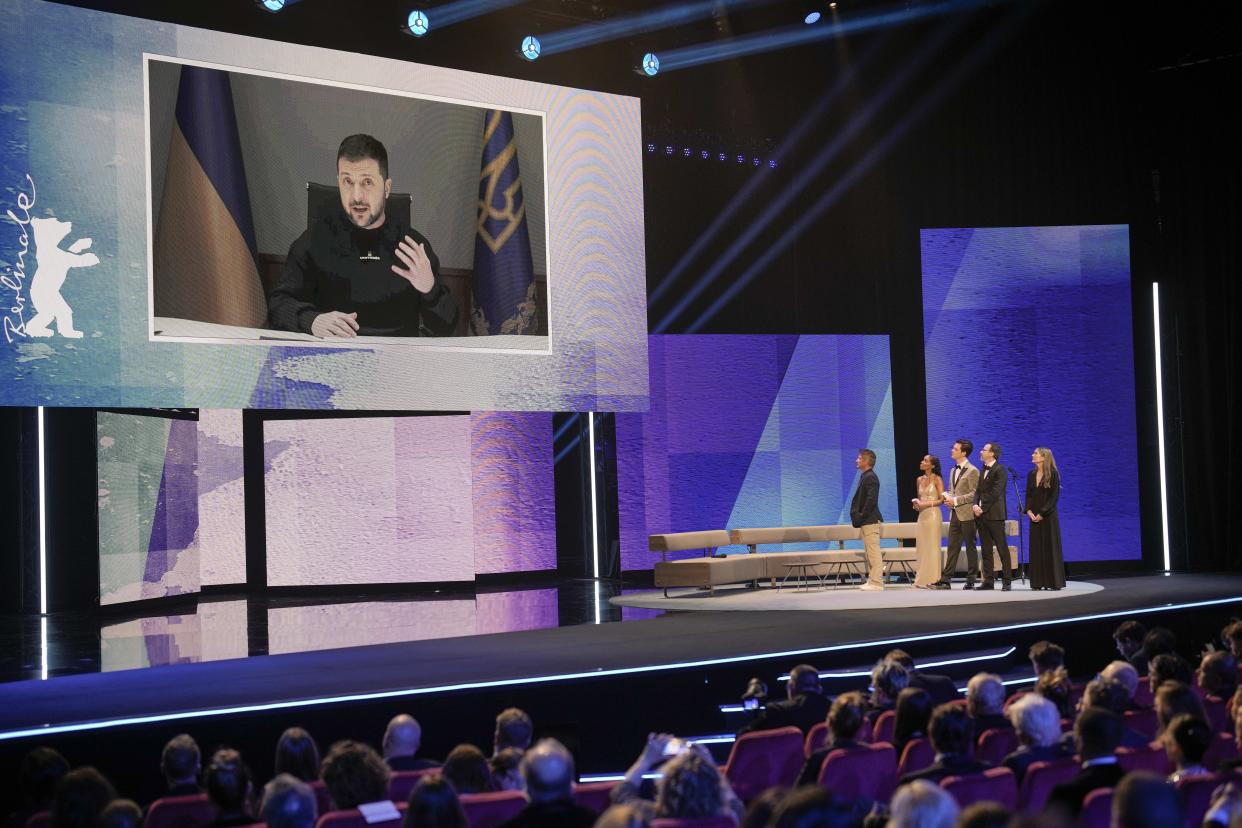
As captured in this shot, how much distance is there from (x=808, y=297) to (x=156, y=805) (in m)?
12.5

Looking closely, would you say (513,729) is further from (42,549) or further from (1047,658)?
(42,549)

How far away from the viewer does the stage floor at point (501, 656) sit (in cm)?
665

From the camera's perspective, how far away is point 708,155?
15328 mm

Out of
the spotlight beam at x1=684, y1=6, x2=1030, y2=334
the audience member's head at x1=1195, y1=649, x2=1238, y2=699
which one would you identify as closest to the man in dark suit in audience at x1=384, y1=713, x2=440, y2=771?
the audience member's head at x1=1195, y1=649, x2=1238, y2=699

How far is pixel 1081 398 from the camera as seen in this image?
1541 centimetres

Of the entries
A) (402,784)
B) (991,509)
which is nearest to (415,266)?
(991,509)

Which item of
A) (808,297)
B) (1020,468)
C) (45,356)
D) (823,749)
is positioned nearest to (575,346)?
(808,297)

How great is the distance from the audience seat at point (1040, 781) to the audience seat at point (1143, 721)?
1.08 m

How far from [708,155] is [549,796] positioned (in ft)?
41.7

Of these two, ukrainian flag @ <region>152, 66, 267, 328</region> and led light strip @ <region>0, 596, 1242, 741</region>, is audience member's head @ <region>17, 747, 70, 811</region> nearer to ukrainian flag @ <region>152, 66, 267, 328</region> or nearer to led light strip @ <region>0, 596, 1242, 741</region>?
led light strip @ <region>0, 596, 1242, 741</region>

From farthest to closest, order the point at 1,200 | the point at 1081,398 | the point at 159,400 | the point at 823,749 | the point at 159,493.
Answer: the point at 1081,398 < the point at 159,493 < the point at 159,400 < the point at 1,200 < the point at 823,749

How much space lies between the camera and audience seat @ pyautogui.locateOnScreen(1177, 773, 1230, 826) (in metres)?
3.51

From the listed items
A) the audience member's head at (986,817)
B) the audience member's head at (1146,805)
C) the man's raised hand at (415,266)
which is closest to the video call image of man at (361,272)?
the man's raised hand at (415,266)

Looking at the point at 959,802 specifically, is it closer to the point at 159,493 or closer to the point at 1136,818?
the point at 1136,818
